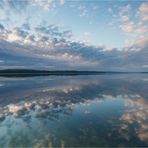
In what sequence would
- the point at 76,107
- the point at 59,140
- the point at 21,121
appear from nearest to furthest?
the point at 59,140, the point at 21,121, the point at 76,107

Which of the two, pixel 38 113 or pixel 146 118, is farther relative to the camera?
pixel 38 113

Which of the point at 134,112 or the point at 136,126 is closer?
the point at 136,126

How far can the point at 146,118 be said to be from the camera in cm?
1281

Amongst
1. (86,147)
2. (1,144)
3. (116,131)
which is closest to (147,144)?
(116,131)

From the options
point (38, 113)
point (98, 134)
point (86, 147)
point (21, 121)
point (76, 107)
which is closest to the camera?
point (86, 147)

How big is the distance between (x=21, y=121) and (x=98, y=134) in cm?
521

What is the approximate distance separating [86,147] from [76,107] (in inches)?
325

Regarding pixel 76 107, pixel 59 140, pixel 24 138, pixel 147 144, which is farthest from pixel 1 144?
pixel 76 107

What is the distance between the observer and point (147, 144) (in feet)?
26.9

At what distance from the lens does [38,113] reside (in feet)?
45.5

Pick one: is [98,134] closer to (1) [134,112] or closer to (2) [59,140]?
(2) [59,140]

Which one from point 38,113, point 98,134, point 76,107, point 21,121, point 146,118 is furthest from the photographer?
point 76,107

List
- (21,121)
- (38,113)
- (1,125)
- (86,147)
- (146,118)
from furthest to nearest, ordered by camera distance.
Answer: (38,113)
(146,118)
(21,121)
(1,125)
(86,147)

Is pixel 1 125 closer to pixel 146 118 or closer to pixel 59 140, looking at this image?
pixel 59 140
